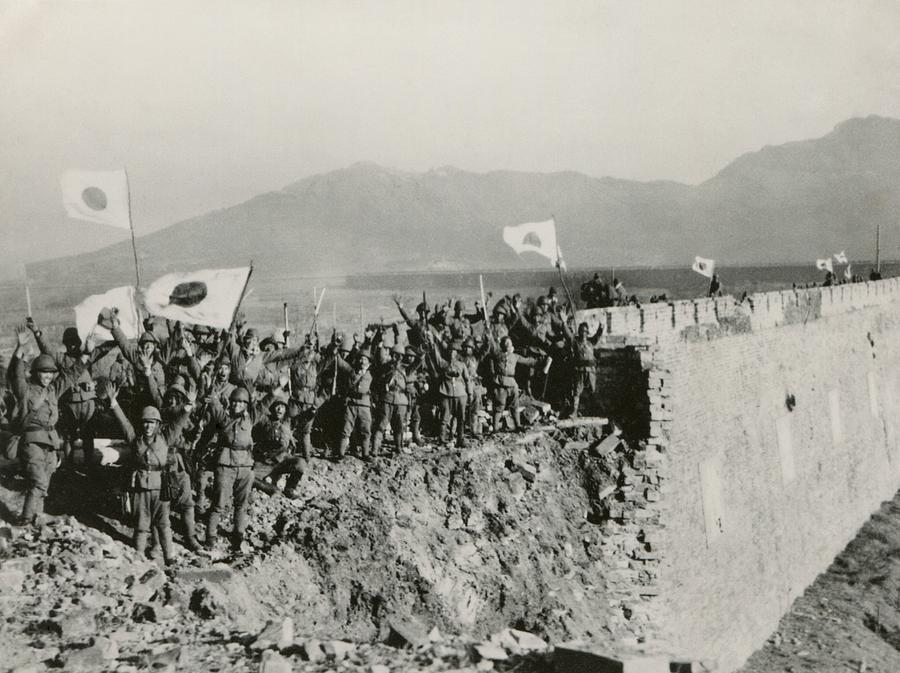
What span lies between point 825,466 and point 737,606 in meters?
6.66

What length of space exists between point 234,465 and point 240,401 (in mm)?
643

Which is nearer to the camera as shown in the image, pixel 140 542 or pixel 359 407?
pixel 140 542

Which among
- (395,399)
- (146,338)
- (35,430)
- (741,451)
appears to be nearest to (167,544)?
(35,430)

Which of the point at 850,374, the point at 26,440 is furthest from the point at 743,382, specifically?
the point at 26,440

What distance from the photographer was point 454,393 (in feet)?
33.1

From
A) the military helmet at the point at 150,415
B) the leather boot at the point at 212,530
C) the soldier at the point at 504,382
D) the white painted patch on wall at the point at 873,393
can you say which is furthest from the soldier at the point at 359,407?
the white painted patch on wall at the point at 873,393

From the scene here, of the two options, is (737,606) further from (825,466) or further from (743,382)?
(825,466)

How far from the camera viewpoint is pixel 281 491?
28.5 feet

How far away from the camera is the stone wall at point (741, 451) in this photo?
1028 cm

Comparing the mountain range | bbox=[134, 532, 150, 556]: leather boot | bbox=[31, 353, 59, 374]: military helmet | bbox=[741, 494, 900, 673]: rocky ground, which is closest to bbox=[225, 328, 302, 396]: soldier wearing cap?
bbox=[31, 353, 59, 374]: military helmet

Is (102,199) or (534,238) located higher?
(102,199)

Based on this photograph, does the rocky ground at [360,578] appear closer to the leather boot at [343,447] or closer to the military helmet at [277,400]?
the leather boot at [343,447]

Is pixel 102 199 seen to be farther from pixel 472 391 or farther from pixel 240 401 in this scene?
pixel 472 391

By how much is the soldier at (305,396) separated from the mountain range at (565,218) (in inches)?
2323
